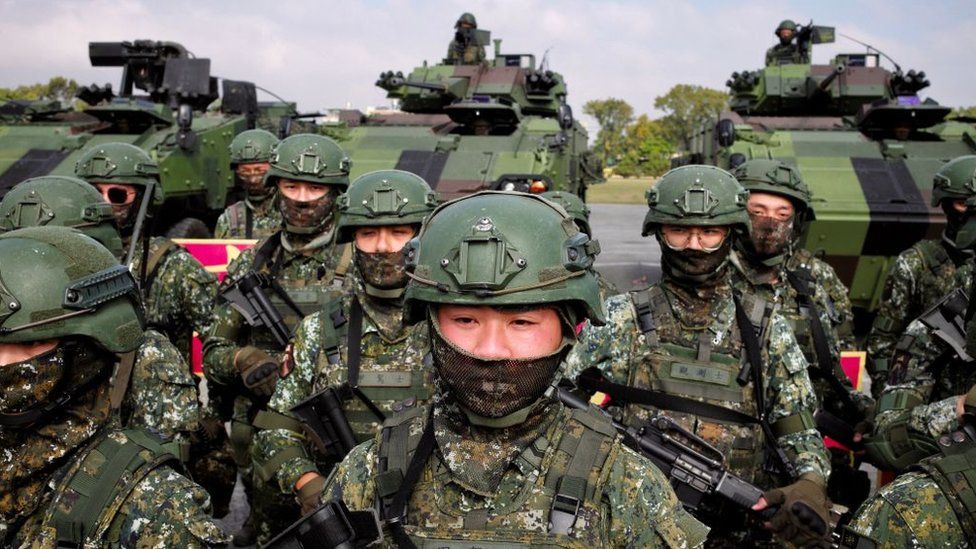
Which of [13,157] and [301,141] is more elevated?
[301,141]

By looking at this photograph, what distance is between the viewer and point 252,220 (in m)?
9.20

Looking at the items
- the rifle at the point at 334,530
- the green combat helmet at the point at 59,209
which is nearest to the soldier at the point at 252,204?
the green combat helmet at the point at 59,209

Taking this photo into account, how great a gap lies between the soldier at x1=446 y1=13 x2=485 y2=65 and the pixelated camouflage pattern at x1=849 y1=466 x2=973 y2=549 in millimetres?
15516

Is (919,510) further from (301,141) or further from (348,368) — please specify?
(301,141)

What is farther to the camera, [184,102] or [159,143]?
[184,102]

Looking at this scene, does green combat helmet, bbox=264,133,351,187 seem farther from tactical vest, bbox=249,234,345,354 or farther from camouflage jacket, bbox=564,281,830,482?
camouflage jacket, bbox=564,281,830,482

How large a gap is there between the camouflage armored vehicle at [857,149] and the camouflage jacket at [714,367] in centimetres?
691

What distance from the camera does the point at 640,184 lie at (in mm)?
57062

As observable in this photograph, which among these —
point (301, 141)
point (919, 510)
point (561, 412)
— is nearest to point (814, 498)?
A: point (919, 510)

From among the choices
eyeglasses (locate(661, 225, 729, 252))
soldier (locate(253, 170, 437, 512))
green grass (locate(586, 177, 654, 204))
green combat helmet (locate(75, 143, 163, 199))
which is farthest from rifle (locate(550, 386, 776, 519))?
green grass (locate(586, 177, 654, 204))

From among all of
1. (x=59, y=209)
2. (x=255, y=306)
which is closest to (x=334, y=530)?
(x=59, y=209)

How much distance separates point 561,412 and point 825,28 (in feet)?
56.8

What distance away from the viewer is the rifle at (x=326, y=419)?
13.1ft

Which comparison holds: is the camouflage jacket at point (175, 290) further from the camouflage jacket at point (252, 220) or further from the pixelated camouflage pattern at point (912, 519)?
the pixelated camouflage pattern at point (912, 519)
